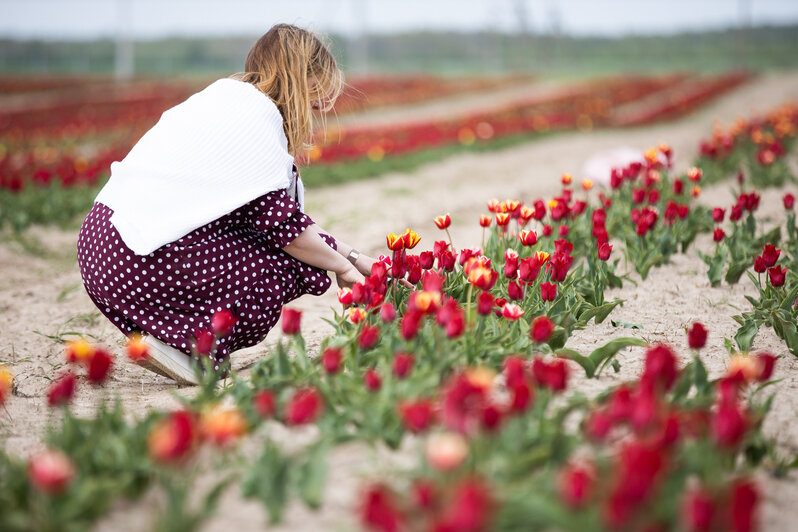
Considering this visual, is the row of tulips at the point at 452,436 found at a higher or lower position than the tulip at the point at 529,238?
lower

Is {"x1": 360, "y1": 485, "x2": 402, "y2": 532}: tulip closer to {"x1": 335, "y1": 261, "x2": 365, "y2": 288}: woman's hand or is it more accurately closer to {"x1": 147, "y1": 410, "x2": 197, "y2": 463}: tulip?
{"x1": 147, "y1": 410, "x2": 197, "y2": 463}: tulip

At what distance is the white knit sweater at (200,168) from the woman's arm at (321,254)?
0.71 ft

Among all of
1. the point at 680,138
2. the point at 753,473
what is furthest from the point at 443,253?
the point at 680,138

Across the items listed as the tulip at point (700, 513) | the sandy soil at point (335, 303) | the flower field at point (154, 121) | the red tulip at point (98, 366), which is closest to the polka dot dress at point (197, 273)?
the sandy soil at point (335, 303)

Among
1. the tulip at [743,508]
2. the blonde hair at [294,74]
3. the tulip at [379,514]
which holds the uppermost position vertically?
the blonde hair at [294,74]

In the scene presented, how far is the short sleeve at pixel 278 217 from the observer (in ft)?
9.53

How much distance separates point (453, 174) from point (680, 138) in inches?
197

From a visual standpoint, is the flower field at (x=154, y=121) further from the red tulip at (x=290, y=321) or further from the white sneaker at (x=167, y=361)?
the white sneaker at (x=167, y=361)

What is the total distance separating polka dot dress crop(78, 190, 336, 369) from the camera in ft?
9.52

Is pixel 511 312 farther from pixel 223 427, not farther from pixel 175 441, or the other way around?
pixel 175 441

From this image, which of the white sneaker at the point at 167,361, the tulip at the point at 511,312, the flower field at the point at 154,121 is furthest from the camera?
the flower field at the point at 154,121

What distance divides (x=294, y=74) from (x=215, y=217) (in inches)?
26.3

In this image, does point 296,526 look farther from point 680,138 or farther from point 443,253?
point 680,138

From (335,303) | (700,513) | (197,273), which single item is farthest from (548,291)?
(335,303)
